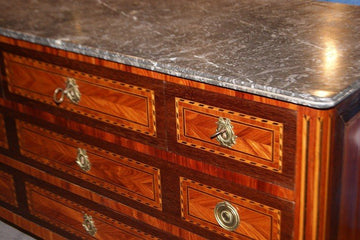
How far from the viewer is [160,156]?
4.39ft

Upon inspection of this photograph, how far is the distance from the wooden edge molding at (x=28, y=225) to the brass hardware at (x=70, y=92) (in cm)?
43

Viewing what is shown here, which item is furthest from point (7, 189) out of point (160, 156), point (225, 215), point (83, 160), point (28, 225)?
point (225, 215)

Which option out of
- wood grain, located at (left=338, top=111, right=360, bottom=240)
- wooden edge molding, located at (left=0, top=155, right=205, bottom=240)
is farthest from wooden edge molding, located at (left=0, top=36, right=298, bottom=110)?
wooden edge molding, located at (left=0, top=155, right=205, bottom=240)

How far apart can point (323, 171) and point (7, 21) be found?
0.90m

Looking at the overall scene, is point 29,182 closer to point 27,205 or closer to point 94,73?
point 27,205

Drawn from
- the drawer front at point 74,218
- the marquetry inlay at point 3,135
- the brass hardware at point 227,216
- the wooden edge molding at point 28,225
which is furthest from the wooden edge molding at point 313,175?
the marquetry inlay at point 3,135

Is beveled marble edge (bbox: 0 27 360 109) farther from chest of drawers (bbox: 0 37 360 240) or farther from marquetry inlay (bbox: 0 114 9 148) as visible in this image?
marquetry inlay (bbox: 0 114 9 148)

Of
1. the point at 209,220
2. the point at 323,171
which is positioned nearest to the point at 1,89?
the point at 209,220

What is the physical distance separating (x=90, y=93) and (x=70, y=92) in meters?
0.07

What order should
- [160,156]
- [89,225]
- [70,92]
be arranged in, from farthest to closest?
[89,225], [70,92], [160,156]

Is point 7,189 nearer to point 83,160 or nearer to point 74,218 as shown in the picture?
point 74,218

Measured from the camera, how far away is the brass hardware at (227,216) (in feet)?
4.09

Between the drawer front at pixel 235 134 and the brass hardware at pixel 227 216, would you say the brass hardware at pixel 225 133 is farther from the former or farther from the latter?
the brass hardware at pixel 227 216

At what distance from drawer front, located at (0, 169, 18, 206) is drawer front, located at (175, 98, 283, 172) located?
0.71 meters
